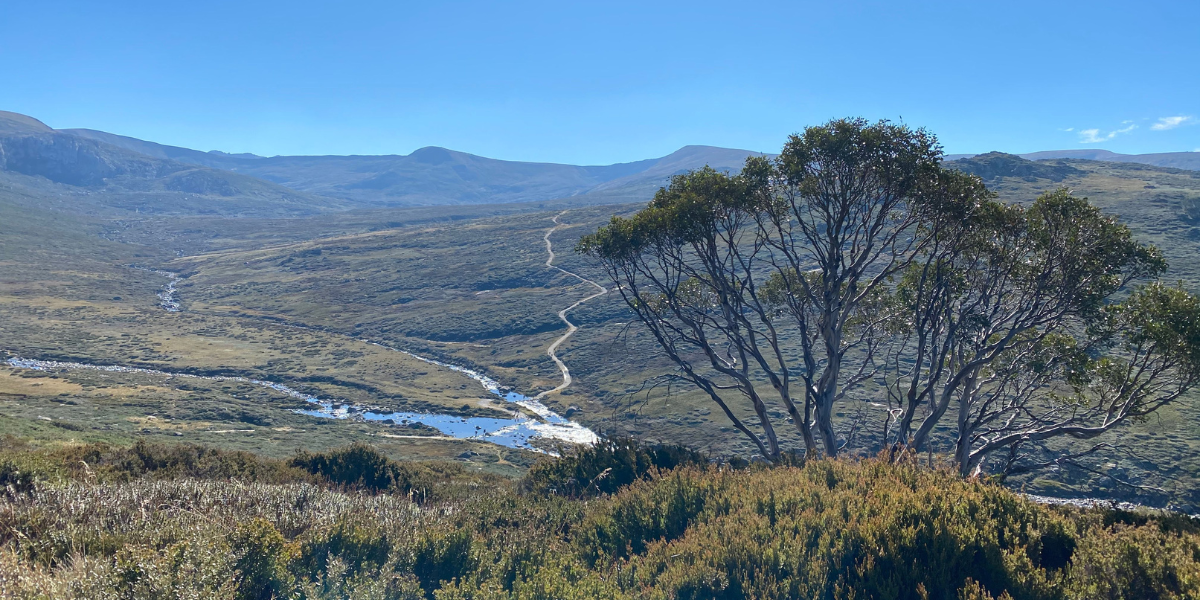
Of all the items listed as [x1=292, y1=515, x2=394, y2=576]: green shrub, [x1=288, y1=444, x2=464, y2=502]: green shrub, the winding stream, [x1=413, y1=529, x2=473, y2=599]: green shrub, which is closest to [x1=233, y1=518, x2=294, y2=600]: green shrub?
[x1=292, y1=515, x2=394, y2=576]: green shrub

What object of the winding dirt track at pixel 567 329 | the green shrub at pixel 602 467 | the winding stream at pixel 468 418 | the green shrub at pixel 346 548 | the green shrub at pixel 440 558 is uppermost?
the green shrub at pixel 346 548

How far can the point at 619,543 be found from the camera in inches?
366

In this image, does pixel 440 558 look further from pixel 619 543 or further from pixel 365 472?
pixel 365 472

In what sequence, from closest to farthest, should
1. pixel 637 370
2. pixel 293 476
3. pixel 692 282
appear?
pixel 293 476, pixel 692 282, pixel 637 370

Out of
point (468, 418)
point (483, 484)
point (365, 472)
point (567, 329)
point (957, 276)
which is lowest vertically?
point (468, 418)

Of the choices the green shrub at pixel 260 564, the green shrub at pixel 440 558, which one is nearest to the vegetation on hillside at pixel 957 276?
the green shrub at pixel 440 558

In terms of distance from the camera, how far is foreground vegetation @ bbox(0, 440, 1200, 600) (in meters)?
6.70

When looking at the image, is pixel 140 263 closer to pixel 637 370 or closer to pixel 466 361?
pixel 466 361

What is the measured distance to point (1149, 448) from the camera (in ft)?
91.1

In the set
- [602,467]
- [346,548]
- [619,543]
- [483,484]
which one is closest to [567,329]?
[483,484]

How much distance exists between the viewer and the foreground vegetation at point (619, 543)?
670cm

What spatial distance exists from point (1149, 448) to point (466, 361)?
48.4 metres

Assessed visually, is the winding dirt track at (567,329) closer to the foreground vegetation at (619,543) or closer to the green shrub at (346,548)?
the foreground vegetation at (619,543)

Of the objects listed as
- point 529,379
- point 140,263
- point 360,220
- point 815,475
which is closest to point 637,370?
point 529,379
